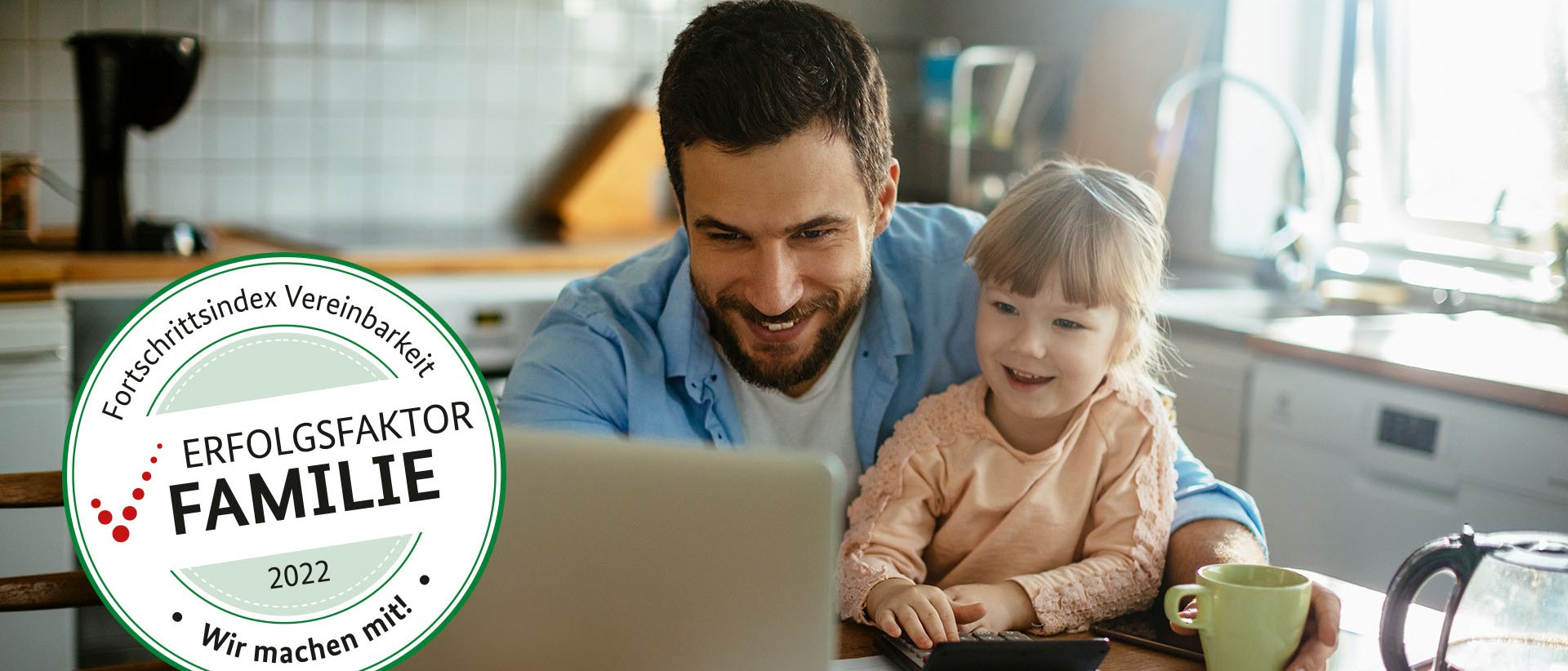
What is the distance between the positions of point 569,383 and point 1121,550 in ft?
1.98

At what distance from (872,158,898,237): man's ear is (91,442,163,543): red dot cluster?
0.82m

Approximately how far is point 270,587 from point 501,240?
2.31 meters

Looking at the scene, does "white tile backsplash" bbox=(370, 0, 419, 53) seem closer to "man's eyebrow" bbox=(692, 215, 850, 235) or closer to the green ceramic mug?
"man's eyebrow" bbox=(692, 215, 850, 235)

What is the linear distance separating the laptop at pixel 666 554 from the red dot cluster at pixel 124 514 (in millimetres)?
349

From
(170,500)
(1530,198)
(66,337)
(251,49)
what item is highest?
(251,49)

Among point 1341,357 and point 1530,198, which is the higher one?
point 1530,198

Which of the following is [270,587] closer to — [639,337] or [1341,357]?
[639,337]

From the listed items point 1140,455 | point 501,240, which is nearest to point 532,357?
point 1140,455

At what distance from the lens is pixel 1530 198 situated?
112 inches

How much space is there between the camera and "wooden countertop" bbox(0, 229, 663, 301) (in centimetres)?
253

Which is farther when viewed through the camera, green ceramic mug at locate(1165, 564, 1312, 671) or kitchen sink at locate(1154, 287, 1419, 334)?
kitchen sink at locate(1154, 287, 1419, 334)

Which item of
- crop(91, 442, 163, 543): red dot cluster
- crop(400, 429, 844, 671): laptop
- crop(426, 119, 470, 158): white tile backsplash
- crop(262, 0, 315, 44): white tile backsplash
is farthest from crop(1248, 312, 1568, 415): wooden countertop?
crop(262, 0, 315, 44): white tile backsplash

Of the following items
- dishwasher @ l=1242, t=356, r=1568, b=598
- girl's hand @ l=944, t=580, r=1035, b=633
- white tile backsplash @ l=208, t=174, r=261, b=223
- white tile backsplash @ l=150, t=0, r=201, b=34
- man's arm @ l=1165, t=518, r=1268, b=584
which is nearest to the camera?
girl's hand @ l=944, t=580, r=1035, b=633

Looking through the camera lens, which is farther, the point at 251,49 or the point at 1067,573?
the point at 251,49
